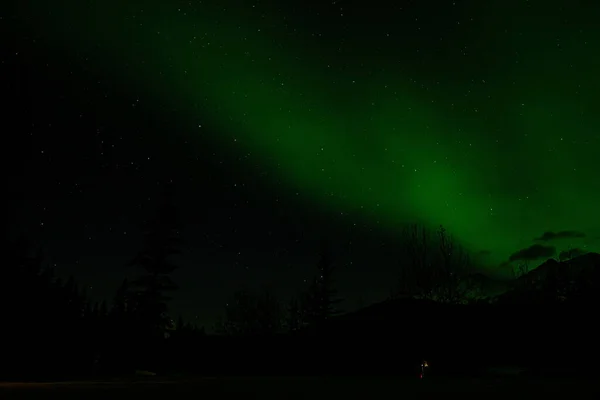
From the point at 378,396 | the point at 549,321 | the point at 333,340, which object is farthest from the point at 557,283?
the point at 378,396

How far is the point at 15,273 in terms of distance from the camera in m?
38.7

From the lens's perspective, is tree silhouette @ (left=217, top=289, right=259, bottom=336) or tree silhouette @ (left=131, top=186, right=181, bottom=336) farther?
tree silhouette @ (left=217, top=289, right=259, bottom=336)

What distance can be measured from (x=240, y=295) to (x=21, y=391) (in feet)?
223

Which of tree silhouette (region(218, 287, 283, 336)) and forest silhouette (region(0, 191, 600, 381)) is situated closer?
forest silhouette (region(0, 191, 600, 381))

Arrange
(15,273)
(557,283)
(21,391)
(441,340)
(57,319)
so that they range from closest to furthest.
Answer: (21,391) → (57,319) → (15,273) → (441,340) → (557,283)

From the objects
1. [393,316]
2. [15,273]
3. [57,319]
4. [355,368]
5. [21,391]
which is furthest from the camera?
[393,316]

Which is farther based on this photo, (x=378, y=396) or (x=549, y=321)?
(x=549, y=321)

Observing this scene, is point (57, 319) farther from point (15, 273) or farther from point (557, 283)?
point (557, 283)

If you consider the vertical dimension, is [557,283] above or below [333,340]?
above

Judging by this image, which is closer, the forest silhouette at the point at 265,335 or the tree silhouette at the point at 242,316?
A: the forest silhouette at the point at 265,335

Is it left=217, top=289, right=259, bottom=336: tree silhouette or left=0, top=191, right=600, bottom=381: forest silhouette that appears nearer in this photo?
left=0, top=191, right=600, bottom=381: forest silhouette

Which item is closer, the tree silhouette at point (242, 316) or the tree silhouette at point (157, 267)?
the tree silhouette at point (157, 267)

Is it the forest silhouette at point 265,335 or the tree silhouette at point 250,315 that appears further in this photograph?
the tree silhouette at point 250,315

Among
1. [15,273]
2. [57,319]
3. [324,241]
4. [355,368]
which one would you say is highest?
[324,241]
